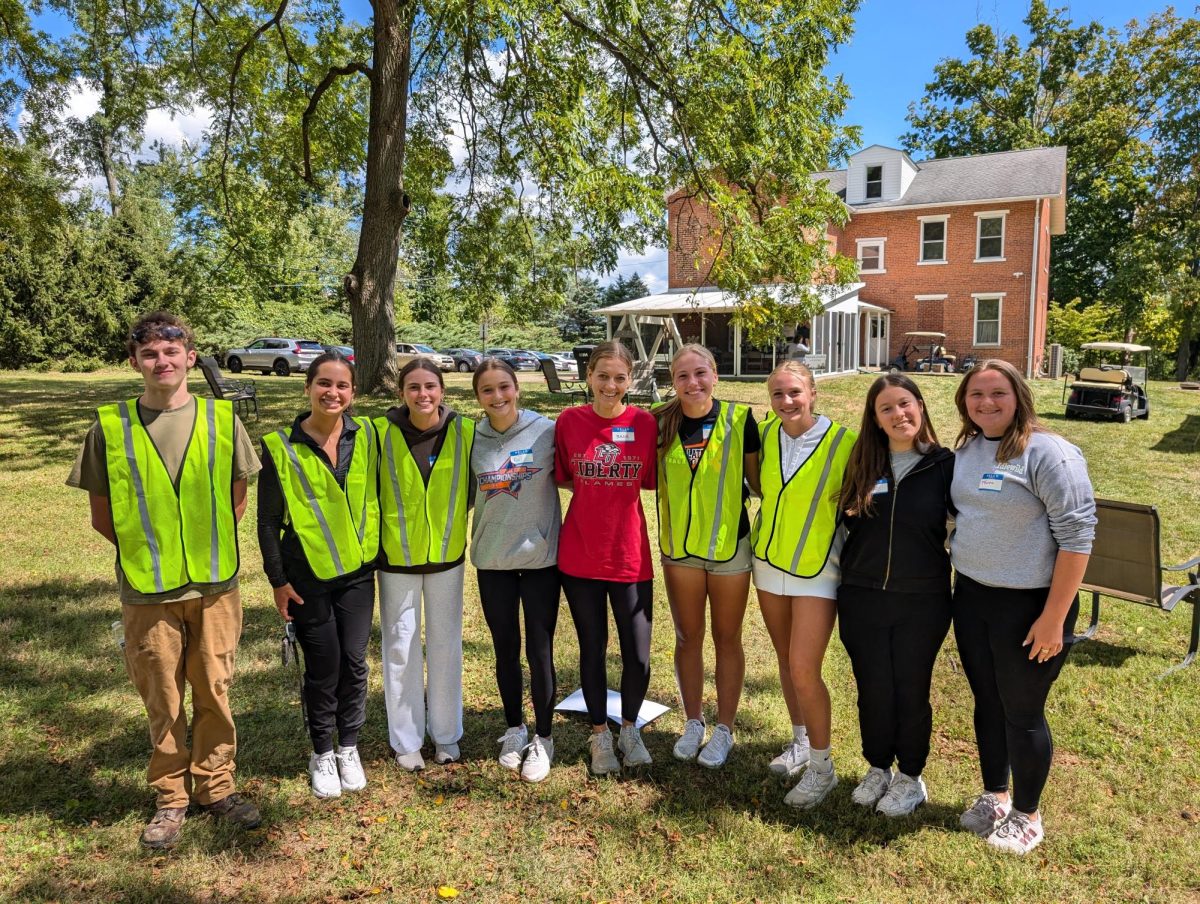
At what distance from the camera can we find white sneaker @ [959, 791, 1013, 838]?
3.11 m

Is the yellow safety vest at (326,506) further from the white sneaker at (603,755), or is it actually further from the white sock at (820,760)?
the white sock at (820,760)

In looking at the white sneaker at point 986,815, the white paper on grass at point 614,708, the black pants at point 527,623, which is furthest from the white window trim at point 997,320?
the black pants at point 527,623

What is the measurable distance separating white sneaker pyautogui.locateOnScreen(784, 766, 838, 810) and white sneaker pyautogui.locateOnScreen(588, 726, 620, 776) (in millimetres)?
781

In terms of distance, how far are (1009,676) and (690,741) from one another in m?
1.47

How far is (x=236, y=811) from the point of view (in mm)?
3164

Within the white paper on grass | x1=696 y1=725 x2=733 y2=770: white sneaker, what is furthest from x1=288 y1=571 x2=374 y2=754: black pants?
x1=696 y1=725 x2=733 y2=770: white sneaker

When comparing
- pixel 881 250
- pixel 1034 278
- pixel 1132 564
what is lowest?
pixel 1132 564

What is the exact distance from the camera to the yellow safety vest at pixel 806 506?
3.15m

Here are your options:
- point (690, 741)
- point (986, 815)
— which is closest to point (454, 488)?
point (690, 741)

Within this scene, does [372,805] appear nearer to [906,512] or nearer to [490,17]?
[906,512]

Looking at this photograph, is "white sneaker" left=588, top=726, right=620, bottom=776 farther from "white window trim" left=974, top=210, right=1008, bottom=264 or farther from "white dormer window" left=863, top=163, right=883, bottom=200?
"white dormer window" left=863, top=163, right=883, bottom=200

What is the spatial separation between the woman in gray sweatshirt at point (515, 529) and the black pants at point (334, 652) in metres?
0.54

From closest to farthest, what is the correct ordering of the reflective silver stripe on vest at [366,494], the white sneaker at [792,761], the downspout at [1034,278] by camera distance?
the reflective silver stripe on vest at [366,494]
the white sneaker at [792,761]
the downspout at [1034,278]

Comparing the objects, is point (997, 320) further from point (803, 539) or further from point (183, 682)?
point (183, 682)
